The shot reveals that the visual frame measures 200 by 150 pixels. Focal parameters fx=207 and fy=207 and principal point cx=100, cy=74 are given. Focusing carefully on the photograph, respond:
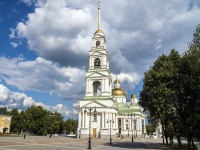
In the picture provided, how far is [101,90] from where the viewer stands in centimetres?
6419

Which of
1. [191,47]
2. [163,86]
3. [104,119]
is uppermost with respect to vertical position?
[191,47]

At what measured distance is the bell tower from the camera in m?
63.8

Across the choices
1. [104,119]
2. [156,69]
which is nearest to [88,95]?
[104,119]

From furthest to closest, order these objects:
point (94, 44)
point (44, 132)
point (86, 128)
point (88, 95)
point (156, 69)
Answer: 1. point (44, 132)
2. point (94, 44)
3. point (88, 95)
4. point (86, 128)
5. point (156, 69)

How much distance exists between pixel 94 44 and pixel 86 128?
2722 cm

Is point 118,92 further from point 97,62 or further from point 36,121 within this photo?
point 36,121

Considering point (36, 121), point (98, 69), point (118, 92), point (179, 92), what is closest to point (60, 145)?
point (179, 92)

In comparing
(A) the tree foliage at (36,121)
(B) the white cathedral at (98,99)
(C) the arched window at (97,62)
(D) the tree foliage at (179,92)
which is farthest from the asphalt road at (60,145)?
(C) the arched window at (97,62)

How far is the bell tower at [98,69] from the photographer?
6378 cm

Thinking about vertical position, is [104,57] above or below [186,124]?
above

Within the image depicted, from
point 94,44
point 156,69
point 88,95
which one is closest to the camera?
point 156,69

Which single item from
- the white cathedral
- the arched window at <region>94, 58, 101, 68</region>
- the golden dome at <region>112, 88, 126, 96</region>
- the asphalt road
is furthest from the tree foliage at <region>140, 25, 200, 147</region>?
the golden dome at <region>112, 88, 126, 96</region>

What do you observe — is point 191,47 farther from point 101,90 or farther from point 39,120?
point 39,120

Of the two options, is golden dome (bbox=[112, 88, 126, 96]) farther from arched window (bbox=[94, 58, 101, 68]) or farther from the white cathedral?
Answer: arched window (bbox=[94, 58, 101, 68])
